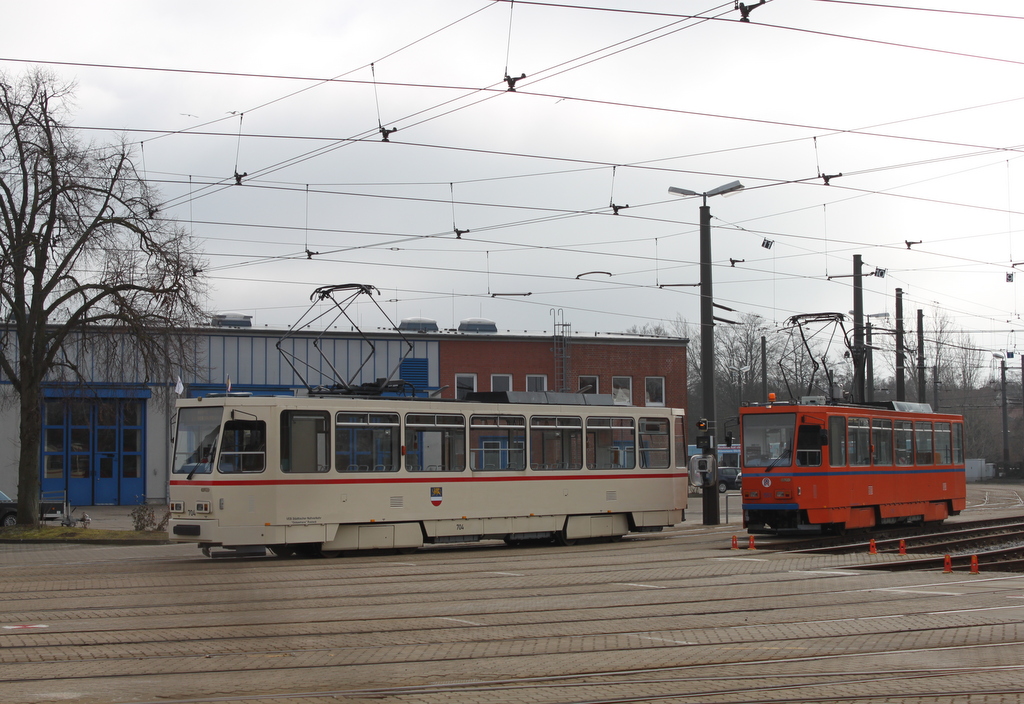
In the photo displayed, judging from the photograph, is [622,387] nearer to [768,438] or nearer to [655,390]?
[655,390]

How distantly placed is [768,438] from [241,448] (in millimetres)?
10830

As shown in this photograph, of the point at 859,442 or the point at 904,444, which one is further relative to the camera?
the point at 904,444

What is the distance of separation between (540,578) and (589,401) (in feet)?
24.6

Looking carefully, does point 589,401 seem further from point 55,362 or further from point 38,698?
point 38,698

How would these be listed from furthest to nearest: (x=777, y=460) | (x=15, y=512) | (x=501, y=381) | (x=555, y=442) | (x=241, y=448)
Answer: (x=501, y=381) < (x=15, y=512) < (x=777, y=460) < (x=555, y=442) < (x=241, y=448)

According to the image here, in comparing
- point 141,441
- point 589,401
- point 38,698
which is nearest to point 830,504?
point 589,401

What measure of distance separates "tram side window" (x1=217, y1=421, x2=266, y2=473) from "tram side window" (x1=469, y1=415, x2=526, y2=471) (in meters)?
4.11

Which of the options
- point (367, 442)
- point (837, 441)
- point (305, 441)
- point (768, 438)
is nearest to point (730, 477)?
point (837, 441)

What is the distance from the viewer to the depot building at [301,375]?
37969 millimetres

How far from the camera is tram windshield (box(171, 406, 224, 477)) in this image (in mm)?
17234

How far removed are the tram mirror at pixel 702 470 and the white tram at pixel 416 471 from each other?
29.0 inches

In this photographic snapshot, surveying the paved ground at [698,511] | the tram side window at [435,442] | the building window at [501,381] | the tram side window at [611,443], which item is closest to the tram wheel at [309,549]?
the tram side window at [435,442]

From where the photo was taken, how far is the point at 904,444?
25.1 m

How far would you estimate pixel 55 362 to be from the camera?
2497 cm
